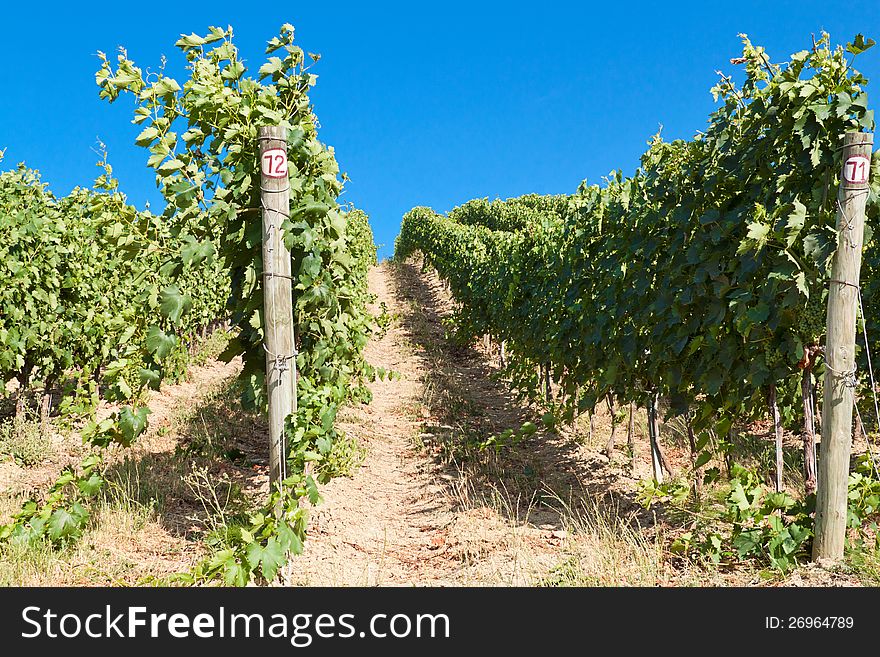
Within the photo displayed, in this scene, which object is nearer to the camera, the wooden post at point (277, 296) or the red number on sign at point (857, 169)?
the red number on sign at point (857, 169)

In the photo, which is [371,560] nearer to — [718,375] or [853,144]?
[718,375]

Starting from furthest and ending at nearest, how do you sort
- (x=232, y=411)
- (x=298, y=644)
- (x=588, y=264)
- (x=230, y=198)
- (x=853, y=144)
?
1. (x=232, y=411)
2. (x=588, y=264)
3. (x=230, y=198)
4. (x=853, y=144)
5. (x=298, y=644)

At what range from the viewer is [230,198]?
4.33m

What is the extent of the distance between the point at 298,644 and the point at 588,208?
485 cm

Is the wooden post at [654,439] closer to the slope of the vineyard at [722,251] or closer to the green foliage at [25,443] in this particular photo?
the slope of the vineyard at [722,251]

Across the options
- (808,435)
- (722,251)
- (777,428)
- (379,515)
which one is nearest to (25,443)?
(379,515)

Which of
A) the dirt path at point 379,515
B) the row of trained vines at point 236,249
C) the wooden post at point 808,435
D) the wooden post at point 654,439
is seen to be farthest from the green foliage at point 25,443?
the wooden post at point 808,435

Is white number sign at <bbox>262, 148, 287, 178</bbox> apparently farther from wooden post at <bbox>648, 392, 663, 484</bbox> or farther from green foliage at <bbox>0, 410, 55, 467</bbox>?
green foliage at <bbox>0, 410, 55, 467</bbox>

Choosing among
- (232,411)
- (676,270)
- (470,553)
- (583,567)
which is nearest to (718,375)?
(676,270)

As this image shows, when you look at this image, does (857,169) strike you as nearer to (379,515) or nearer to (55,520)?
(379,515)

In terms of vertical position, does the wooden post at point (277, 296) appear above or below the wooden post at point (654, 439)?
above

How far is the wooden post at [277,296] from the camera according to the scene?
13.2 ft

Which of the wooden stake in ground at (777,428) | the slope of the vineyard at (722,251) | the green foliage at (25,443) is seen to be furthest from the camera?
the green foliage at (25,443)

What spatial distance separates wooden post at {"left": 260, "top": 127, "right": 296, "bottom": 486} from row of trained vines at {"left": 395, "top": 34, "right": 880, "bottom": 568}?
2.62 m
